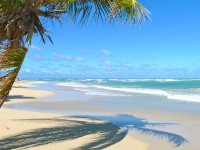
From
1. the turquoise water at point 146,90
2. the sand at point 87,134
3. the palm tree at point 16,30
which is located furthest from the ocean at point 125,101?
the palm tree at point 16,30

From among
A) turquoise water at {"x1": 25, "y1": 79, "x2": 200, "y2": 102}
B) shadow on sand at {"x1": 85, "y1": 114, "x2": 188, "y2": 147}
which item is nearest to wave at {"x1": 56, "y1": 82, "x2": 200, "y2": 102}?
turquoise water at {"x1": 25, "y1": 79, "x2": 200, "y2": 102}

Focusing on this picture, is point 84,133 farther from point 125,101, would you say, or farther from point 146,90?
point 146,90

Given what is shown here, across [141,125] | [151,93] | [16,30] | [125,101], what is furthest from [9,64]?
[151,93]

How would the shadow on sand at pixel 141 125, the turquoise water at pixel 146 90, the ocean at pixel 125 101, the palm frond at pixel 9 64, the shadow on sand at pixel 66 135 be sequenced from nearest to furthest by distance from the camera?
the palm frond at pixel 9 64
the shadow on sand at pixel 66 135
the shadow on sand at pixel 141 125
the ocean at pixel 125 101
the turquoise water at pixel 146 90

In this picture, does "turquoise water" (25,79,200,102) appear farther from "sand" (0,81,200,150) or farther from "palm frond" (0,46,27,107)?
"palm frond" (0,46,27,107)

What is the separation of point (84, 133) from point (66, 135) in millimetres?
582

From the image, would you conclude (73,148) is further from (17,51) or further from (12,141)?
(17,51)

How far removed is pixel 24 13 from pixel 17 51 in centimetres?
65

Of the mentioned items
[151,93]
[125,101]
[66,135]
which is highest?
[151,93]

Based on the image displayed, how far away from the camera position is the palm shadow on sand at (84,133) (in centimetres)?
800

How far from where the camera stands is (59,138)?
8781mm

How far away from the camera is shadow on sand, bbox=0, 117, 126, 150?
7.89 metres

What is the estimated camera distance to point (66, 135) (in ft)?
30.2

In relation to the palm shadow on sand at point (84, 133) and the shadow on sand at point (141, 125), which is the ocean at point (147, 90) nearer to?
the shadow on sand at point (141, 125)
